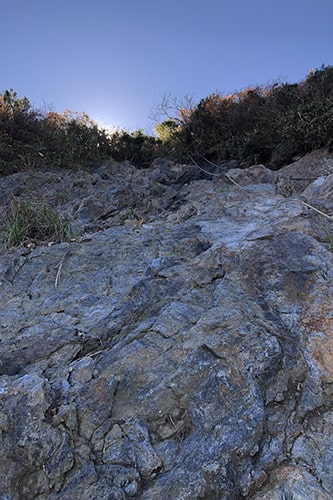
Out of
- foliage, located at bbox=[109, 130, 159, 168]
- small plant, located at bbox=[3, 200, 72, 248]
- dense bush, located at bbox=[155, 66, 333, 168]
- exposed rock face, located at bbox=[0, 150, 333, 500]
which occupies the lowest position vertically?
exposed rock face, located at bbox=[0, 150, 333, 500]

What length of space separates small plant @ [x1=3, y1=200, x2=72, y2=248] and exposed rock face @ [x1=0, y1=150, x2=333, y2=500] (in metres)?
0.71

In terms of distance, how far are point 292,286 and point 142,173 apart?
802cm

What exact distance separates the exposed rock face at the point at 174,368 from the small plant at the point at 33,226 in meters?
0.71

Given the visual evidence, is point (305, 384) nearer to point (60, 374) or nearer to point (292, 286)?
point (292, 286)

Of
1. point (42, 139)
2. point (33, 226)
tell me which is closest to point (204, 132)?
point (42, 139)

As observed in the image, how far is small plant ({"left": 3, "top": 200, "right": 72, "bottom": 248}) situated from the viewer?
435cm

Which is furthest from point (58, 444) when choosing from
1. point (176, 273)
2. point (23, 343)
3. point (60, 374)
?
point (176, 273)

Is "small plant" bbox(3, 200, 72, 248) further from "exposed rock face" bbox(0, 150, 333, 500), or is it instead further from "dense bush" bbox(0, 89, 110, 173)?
"dense bush" bbox(0, 89, 110, 173)

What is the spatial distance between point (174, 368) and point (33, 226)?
3.22 metres

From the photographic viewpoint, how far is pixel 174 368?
212cm

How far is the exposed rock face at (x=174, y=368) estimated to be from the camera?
1698 millimetres

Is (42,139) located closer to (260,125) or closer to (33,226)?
(260,125)

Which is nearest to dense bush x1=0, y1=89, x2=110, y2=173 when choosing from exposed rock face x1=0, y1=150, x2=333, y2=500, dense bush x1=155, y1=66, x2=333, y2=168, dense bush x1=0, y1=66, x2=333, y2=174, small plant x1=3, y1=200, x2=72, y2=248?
dense bush x1=0, y1=66, x2=333, y2=174

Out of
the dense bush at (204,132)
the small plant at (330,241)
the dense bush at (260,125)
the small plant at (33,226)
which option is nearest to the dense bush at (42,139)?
the dense bush at (204,132)
